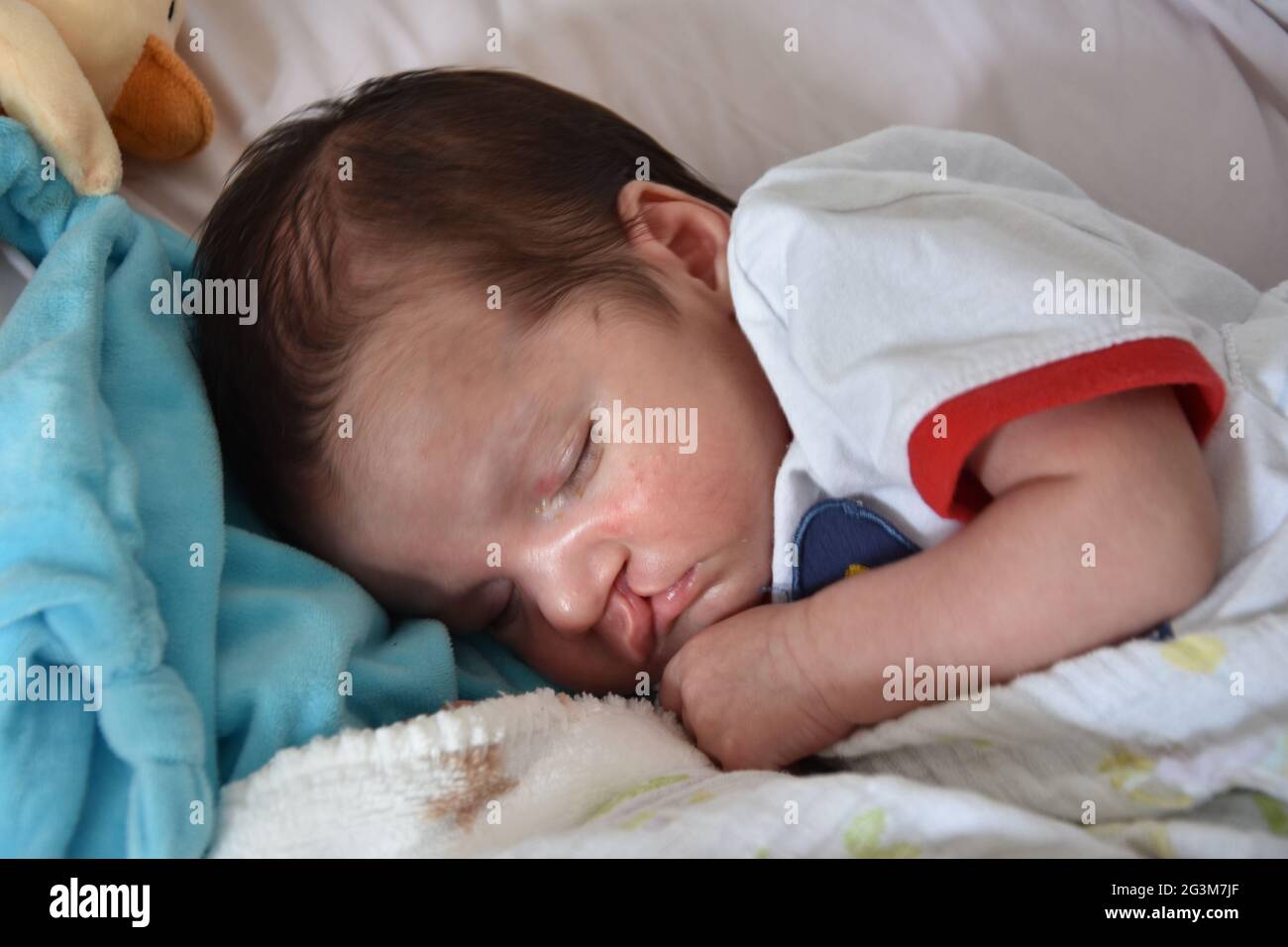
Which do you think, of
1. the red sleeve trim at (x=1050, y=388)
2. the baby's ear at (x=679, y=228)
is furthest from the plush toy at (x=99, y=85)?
the red sleeve trim at (x=1050, y=388)

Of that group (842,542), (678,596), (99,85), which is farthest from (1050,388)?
(99,85)

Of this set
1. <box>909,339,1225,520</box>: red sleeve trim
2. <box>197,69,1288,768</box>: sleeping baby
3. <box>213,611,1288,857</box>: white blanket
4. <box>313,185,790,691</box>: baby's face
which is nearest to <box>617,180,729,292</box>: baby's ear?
<box>197,69,1288,768</box>: sleeping baby

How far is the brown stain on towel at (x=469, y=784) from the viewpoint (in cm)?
87

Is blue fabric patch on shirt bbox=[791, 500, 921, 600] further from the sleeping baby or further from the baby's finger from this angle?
the baby's finger

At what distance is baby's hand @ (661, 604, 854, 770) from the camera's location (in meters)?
0.98

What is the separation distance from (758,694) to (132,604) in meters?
0.49

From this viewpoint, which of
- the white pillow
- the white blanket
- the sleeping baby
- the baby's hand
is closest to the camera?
the white blanket

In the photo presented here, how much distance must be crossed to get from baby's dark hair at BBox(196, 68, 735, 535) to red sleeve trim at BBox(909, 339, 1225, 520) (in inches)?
13.2

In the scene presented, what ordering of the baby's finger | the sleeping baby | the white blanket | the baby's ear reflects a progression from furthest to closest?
1. the baby's ear
2. the baby's finger
3. the sleeping baby
4. the white blanket

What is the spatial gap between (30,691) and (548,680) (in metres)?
0.48

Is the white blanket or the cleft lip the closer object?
the white blanket

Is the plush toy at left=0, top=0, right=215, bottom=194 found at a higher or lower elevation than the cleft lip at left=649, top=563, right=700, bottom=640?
higher

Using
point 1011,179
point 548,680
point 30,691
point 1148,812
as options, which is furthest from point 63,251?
point 1148,812
